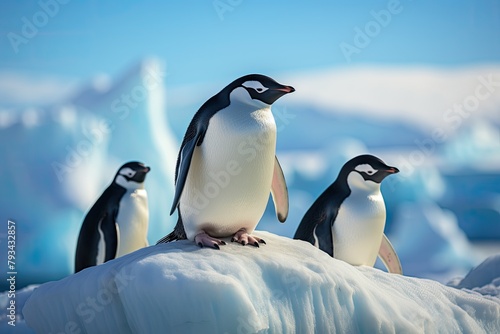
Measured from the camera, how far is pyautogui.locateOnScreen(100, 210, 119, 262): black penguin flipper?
13.9ft

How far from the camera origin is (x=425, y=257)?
23.4 feet

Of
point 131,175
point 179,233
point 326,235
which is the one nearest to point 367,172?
point 326,235

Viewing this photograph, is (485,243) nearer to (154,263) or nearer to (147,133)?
(147,133)

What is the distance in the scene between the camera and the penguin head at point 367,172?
342 centimetres

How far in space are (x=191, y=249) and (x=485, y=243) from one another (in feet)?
20.1

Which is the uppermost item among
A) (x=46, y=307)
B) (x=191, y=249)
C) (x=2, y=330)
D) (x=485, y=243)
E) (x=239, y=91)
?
(x=239, y=91)

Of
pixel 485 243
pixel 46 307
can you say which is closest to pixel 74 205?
pixel 485 243

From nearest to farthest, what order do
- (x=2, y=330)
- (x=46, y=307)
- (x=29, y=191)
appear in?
(x=46, y=307)
(x=2, y=330)
(x=29, y=191)

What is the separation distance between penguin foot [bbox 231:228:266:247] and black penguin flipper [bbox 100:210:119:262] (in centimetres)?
192

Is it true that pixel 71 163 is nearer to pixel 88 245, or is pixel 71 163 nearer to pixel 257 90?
pixel 88 245

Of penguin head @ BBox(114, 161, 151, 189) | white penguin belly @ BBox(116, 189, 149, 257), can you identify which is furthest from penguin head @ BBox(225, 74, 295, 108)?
penguin head @ BBox(114, 161, 151, 189)

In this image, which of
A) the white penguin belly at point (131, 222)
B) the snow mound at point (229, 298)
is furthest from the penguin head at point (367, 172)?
the white penguin belly at point (131, 222)

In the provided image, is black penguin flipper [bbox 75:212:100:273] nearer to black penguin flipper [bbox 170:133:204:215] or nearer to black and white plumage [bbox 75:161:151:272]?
black and white plumage [bbox 75:161:151:272]

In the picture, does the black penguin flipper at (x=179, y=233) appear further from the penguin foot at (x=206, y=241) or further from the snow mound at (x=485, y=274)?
the snow mound at (x=485, y=274)
